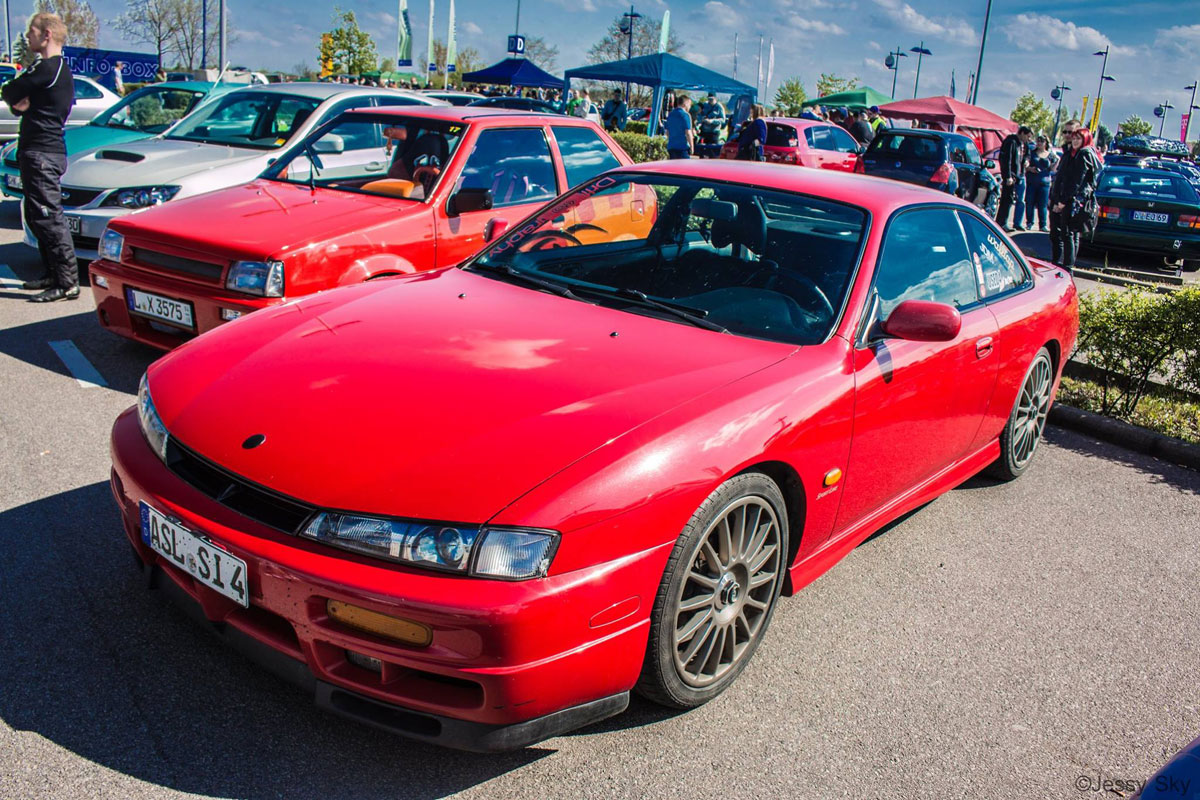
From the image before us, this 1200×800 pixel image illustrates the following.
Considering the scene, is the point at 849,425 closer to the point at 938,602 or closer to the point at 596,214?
the point at 938,602

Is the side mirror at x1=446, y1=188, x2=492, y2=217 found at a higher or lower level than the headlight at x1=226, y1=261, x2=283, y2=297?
higher

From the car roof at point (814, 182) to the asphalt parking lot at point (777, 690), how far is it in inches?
56.6

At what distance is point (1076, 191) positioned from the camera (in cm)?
1131

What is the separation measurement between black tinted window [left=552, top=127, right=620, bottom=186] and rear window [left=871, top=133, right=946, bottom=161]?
11627mm

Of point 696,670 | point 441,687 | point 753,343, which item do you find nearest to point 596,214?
point 753,343

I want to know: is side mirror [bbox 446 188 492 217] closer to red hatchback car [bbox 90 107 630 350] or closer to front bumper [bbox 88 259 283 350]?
red hatchback car [bbox 90 107 630 350]

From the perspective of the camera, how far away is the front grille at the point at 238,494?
7.68 feet

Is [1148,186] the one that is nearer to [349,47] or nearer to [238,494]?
[238,494]

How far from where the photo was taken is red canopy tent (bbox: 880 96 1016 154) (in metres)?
28.5

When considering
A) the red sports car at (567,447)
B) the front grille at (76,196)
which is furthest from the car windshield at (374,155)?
the front grille at (76,196)

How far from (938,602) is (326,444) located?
2.39 meters

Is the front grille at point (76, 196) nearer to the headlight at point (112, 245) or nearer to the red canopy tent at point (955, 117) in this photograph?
the headlight at point (112, 245)

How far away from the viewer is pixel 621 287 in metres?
3.53

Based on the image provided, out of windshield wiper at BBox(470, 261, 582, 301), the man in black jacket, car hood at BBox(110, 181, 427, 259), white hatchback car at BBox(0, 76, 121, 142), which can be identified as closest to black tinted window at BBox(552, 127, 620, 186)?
car hood at BBox(110, 181, 427, 259)
